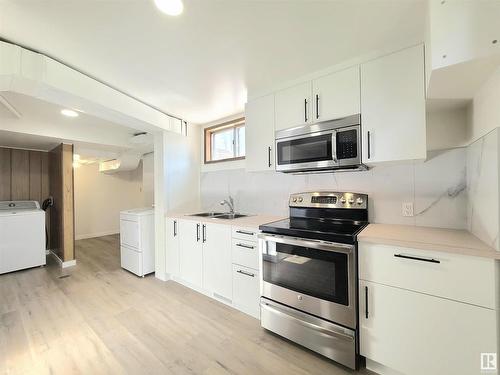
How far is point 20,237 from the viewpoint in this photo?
3352 mm

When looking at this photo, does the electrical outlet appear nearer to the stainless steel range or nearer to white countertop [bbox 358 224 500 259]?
white countertop [bbox 358 224 500 259]

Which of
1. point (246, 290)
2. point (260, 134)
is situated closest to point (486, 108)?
point (260, 134)

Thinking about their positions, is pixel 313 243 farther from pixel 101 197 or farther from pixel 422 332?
pixel 101 197

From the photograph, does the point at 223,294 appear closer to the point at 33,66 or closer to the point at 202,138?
the point at 202,138

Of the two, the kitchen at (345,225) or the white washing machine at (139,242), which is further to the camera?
the white washing machine at (139,242)

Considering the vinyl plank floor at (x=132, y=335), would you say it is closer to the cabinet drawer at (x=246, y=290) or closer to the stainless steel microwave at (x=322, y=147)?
the cabinet drawer at (x=246, y=290)

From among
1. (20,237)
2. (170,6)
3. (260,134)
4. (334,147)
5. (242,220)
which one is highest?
(170,6)

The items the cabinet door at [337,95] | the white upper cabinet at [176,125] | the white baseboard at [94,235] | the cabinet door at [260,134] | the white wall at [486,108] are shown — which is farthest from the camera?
the white baseboard at [94,235]

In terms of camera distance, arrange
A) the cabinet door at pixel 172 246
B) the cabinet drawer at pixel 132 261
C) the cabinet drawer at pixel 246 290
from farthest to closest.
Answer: the cabinet drawer at pixel 132 261
the cabinet door at pixel 172 246
the cabinet drawer at pixel 246 290

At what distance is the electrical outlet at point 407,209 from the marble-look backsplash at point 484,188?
328mm

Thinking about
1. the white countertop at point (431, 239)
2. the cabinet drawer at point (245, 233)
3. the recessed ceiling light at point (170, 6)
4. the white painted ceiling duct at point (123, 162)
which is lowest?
the cabinet drawer at point (245, 233)

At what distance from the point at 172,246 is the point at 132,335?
1148 millimetres

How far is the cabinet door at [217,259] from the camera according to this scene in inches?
87.6

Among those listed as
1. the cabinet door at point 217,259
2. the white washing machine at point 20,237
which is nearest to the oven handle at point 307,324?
the cabinet door at point 217,259
